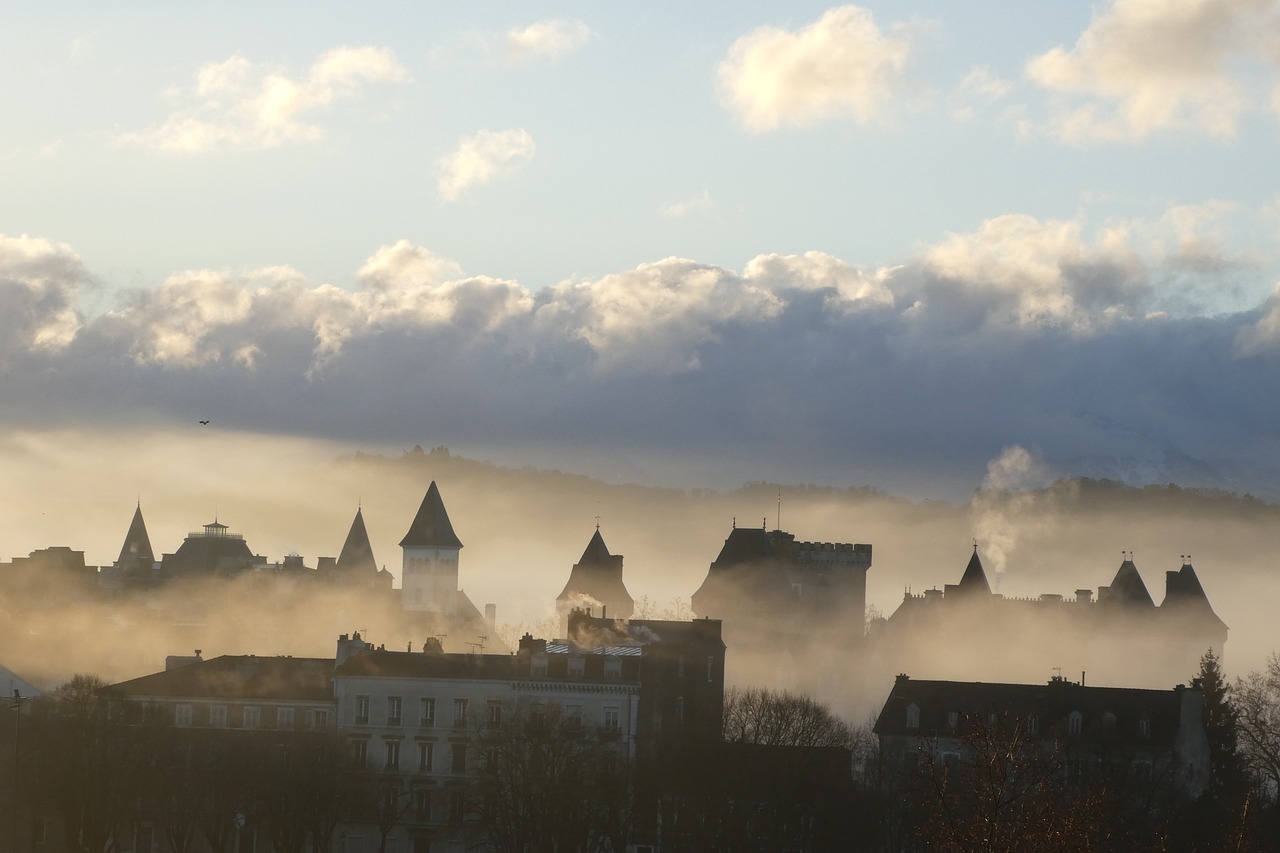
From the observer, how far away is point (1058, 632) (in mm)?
183625

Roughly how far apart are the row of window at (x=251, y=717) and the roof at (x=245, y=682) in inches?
18.2

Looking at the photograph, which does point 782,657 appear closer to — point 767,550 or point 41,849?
point 767,550

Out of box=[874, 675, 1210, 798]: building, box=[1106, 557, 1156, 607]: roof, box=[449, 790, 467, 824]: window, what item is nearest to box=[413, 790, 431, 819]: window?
box=[449, 790, 467, 824]: window

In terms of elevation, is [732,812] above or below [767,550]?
below

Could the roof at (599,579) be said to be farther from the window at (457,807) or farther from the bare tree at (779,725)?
the window at (457,807)

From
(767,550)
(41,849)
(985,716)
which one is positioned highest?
(767,550)

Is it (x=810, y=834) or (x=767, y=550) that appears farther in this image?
(x=767, y=550)

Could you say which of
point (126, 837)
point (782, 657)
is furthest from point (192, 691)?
point (782, 657)

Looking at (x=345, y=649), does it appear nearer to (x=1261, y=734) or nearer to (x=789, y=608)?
(x=1261, y=734)

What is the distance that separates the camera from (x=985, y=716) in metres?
102

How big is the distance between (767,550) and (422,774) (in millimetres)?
87089

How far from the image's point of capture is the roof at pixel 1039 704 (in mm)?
105062

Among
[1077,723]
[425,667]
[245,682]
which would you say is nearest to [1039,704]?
[1077,723]

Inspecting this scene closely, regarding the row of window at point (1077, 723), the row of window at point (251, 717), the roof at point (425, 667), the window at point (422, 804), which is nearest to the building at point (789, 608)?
the row of window at point (1077, 723)
